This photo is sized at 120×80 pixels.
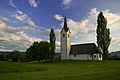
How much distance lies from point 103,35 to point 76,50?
19.6 metres

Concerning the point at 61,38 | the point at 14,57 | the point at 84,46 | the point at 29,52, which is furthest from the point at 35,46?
the point at 14,57

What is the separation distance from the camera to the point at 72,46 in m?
96.6

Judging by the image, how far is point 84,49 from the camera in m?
91.0

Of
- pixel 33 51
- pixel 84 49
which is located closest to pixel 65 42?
pixel 84 49

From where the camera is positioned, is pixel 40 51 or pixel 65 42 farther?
pixel 40 51

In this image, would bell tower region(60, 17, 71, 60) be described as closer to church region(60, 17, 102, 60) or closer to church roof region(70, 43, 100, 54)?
church region(60, 17, 102, 60)

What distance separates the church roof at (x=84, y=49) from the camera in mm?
88044

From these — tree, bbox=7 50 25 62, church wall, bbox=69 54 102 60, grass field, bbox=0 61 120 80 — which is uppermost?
tree, bbox=7 50 25 62

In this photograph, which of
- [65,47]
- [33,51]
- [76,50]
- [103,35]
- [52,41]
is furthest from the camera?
[52,41]

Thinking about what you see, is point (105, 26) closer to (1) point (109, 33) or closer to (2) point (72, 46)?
(1) point (109, 33)

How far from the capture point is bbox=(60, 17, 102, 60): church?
87919 mm

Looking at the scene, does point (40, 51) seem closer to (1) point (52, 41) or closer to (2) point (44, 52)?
(2) point (44, 52)

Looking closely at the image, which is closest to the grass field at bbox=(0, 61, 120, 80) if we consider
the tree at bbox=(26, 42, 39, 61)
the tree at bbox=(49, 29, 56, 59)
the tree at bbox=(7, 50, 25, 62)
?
the tree at bbox=(49, 29, 56, 59)

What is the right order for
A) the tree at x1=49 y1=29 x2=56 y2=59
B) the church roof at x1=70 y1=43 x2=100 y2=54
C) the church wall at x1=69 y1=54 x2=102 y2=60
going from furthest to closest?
1. the tree at x1=49 y1=29 x2=56 y2=59
2. the church roof at x1=70 y1=43 x2=100 y2=54
3. the church wall at x1=69 y1=54 x2=102 y2=60
